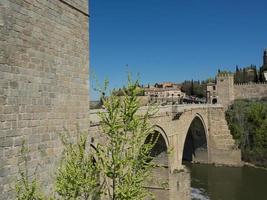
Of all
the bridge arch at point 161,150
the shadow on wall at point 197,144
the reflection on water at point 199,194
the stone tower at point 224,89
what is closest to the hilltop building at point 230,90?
the stone tower at point 224,89

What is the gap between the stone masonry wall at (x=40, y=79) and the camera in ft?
14.5

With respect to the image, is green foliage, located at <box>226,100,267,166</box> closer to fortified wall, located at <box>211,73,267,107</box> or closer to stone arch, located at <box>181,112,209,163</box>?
stone arch, located at <box>181,112,209,163</box>

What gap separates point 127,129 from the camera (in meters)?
5.25

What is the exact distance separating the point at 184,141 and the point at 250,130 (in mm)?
12328

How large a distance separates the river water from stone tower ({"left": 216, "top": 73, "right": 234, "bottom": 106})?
39.8 ft

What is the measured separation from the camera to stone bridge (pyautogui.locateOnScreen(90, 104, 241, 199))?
1538 cm

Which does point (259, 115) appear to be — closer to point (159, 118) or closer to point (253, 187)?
point (253, 187)

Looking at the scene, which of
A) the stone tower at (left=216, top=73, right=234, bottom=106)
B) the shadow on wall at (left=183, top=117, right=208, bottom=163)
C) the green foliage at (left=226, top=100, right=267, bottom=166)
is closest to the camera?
the green foliage at (left=226, top=100, right=267, bottom=166)

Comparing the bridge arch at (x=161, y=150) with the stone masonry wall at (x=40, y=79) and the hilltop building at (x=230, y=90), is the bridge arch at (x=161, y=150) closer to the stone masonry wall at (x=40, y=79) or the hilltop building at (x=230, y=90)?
the stone masonry wall at (x=40, y=79)

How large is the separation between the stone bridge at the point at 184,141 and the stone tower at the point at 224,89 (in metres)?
7.98

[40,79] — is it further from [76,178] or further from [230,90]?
[230,90]

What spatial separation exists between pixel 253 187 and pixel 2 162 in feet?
68.5

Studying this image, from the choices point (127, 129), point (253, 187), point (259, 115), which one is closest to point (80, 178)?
point (127, 129)

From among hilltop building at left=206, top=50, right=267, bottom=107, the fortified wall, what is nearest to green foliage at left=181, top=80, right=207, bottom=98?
hilltop building at left=206, top=50, right=267, bottom=107
